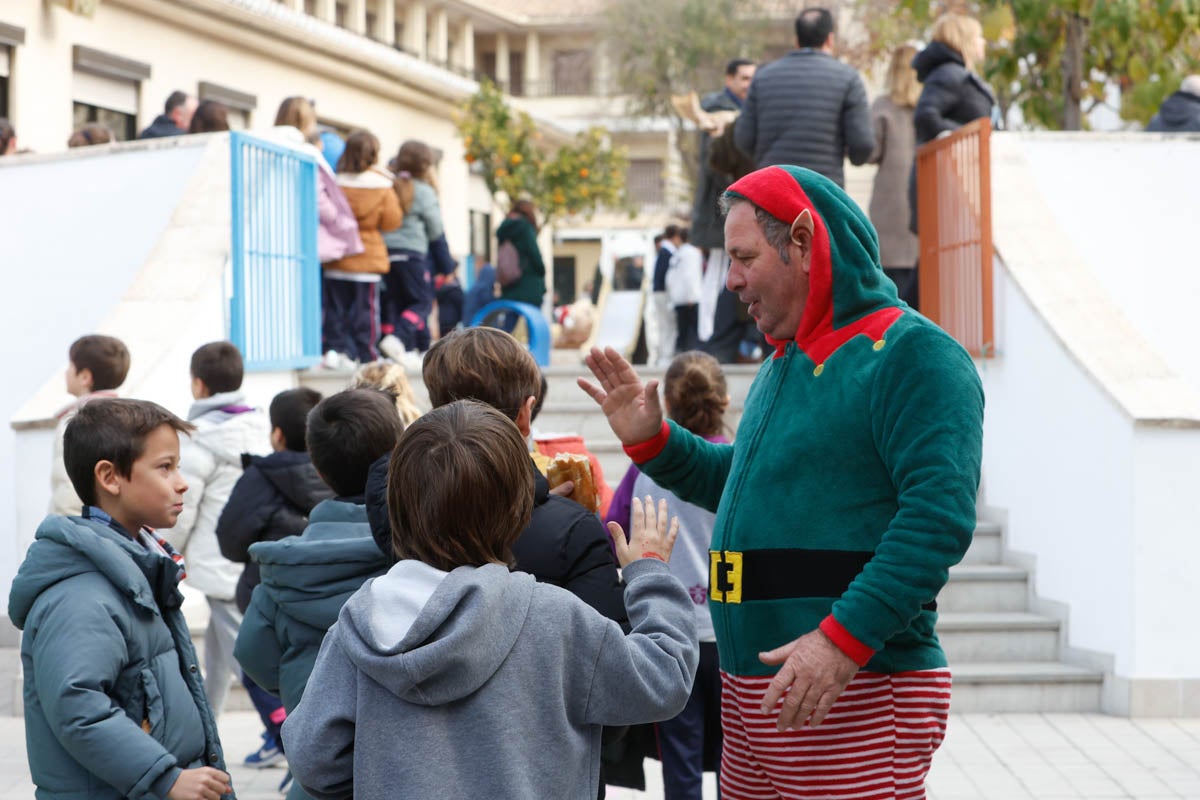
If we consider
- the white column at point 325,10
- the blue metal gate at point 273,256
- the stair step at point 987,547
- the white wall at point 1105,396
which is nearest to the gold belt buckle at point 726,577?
the white wall at point 1105,396

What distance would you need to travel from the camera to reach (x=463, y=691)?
2506mm

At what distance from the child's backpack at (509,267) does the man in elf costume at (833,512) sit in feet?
34.3

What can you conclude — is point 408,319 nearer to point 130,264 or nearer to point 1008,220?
point 130,264

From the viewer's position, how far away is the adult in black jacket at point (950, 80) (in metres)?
9.98

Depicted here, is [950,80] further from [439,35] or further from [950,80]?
[439,35]

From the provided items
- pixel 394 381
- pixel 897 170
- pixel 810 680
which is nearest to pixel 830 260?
pixel 810 680

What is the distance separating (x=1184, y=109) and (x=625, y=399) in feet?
28.1

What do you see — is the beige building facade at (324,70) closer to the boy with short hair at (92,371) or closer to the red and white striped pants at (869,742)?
the boy with short hair at (92,371)

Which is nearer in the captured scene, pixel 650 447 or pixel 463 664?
pixel 463 664

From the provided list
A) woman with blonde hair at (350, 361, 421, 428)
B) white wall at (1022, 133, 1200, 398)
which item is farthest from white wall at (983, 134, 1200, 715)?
woman with blonde hair at (350, 361, 421, 428)

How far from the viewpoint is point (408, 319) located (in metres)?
12.2

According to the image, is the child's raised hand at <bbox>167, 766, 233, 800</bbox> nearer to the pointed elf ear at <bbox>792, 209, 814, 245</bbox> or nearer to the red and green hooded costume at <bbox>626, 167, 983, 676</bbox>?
the red and green hooded costume at <bbox>626, 167, 983, 676</bbox>

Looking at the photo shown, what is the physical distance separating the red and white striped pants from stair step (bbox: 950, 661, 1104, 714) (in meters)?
4.85

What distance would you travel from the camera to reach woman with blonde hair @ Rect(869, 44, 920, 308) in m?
10.9
